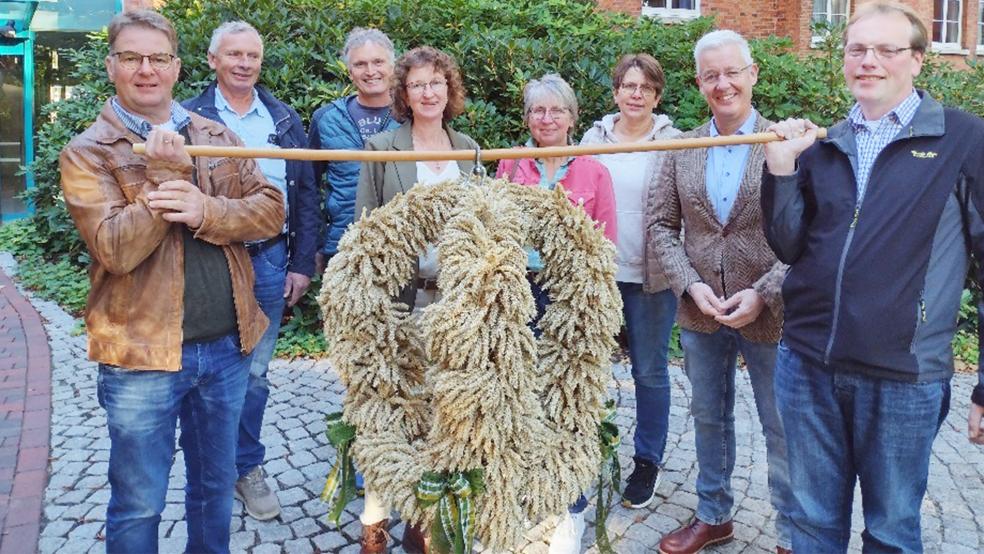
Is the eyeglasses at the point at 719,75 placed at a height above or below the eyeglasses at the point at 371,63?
below

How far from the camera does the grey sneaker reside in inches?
146

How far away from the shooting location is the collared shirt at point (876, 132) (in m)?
2.29

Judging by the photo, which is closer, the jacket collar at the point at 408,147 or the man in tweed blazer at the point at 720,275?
the man in tweed blazer at the point at 720,275

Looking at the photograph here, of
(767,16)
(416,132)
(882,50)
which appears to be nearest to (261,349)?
(416,132)

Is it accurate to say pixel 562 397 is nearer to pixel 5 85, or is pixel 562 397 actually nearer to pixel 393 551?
pixel 393 551

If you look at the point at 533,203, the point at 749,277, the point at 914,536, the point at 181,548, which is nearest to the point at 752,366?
the point at 749,277

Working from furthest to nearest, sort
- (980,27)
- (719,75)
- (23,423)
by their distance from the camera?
1. (980,27)
2. (23,423)
3. (719,75)

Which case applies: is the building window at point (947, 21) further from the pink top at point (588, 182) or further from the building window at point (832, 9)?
the pink top at point (588, 182)

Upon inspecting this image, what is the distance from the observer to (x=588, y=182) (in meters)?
3.28

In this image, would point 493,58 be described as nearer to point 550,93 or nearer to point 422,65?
point 550,93

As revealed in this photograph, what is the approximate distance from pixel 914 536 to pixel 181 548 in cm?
294

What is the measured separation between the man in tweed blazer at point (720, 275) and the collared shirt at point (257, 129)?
5.80 feet

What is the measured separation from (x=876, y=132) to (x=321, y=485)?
315 cm

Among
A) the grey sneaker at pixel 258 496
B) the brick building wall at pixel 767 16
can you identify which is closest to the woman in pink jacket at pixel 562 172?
the grey sneaker at pixel 258 496
